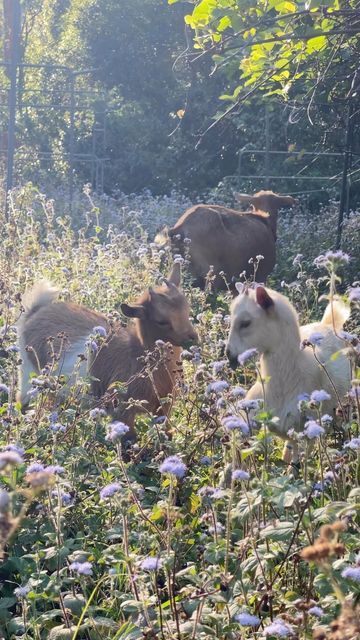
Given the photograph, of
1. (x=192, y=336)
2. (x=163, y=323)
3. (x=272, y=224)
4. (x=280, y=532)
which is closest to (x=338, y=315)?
(x=192, y=336)

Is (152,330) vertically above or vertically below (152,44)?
below

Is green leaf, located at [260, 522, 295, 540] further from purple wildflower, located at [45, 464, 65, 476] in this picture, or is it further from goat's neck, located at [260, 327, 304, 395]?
goat's neck, located at [260, 327, 304, 395]

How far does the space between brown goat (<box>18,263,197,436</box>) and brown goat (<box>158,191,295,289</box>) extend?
146 inches

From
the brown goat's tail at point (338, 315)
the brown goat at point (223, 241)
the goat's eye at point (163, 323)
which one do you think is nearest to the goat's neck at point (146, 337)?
the goat's eye at point (163, 323)

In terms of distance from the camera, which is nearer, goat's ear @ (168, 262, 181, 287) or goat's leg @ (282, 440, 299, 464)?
goat's leg @ (282, 440, 299, 464)

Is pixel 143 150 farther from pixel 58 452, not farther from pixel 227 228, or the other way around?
pixel 58 452

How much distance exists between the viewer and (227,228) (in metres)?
11.4

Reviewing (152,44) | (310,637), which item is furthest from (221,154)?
(310,637)

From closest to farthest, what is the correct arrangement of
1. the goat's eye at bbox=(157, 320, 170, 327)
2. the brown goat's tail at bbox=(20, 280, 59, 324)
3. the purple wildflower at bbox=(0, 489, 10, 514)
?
the purple wildflower at bbox=(0, 489, 10, 514)
the goat's eye at bbox=(157, 320, 170, 327)
the brown goat's tail at bbox=(20, 280, 59, 324)

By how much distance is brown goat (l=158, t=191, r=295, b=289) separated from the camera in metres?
11.1

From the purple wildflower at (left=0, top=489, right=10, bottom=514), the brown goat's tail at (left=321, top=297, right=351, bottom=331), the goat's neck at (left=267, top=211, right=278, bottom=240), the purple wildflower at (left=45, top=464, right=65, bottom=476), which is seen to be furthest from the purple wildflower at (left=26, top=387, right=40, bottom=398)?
the goat's neck at (left=267, top=211, right=278, bottom=240)

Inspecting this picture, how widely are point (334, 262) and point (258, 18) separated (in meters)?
3.86

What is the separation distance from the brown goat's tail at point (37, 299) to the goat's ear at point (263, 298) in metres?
2.54

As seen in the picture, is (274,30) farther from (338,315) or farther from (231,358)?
(231,358)
